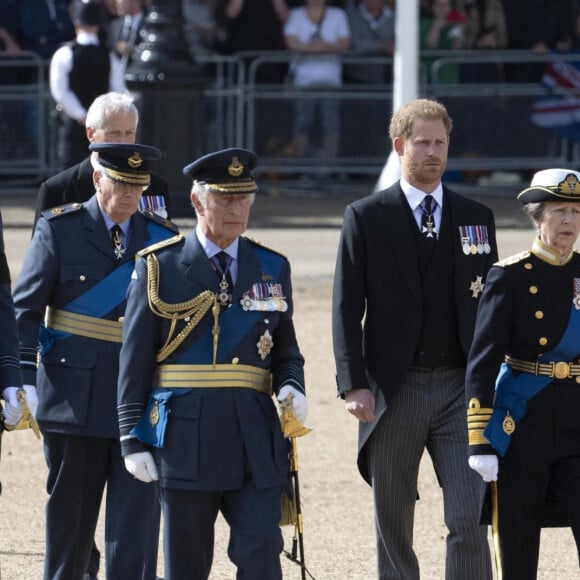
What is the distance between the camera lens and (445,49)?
17453 mm

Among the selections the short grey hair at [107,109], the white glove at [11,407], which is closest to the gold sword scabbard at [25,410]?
the white glove at [11,407]

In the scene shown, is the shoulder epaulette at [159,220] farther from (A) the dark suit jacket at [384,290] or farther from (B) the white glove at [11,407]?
(B) the white glove at [11,407]

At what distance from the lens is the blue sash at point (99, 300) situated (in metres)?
6.37

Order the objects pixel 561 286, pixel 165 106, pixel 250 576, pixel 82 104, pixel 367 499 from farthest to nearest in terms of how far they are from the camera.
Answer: pixel 165 106, pixel 82 104, pixel 367 499, pixel 561 286, pixel 250 576

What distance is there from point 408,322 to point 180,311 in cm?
99

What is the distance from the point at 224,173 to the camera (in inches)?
220

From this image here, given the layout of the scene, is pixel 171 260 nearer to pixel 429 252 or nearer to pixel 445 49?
pixel 429 252

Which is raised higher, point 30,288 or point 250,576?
point 30,288

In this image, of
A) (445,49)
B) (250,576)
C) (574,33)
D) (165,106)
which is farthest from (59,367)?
(574,33)

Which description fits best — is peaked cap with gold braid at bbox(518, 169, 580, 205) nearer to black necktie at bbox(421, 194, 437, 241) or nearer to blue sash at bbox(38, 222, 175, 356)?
black necktie at bbox(421, 194, 437, 241)

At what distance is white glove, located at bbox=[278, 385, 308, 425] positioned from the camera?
5.62m

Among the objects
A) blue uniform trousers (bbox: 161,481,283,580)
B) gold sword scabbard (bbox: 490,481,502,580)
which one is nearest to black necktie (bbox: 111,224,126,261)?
blue uniform trousers (bbox: 161,481,283,580)

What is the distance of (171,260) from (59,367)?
92 centimetres

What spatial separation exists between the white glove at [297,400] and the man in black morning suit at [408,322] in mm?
556
